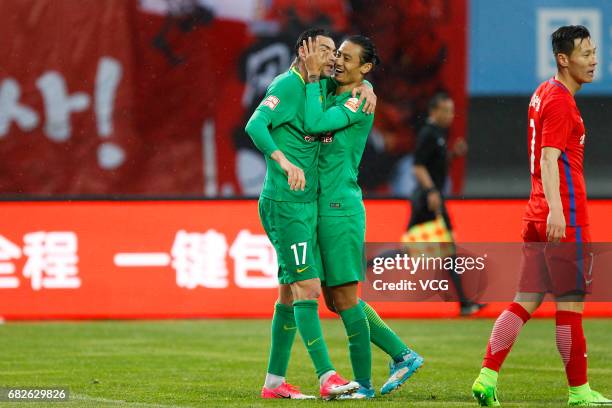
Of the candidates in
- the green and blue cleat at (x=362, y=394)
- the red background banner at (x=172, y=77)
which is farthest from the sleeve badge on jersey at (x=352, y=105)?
the red background banner at (x=172, y=77)

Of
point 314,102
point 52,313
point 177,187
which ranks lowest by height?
point 52,313

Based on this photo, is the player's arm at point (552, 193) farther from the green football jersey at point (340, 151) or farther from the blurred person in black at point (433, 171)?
the blurred person in black at point (433, 171)

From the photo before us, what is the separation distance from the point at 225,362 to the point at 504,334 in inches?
128

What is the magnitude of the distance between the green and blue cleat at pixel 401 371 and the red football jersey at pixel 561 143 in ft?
3.93

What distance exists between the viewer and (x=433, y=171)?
580 inches

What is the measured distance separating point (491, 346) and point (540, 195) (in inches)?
33.1

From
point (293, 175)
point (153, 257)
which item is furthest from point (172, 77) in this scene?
point (293, 175)

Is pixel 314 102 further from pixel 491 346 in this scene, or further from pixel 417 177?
pixel 417 177

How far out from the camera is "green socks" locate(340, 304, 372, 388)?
27.1 ft

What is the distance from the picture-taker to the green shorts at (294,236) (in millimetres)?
8102

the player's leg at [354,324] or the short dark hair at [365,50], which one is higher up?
the short dark hair at [365,50]

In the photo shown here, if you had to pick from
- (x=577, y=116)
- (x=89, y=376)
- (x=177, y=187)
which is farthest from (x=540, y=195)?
(x=177, y=187)

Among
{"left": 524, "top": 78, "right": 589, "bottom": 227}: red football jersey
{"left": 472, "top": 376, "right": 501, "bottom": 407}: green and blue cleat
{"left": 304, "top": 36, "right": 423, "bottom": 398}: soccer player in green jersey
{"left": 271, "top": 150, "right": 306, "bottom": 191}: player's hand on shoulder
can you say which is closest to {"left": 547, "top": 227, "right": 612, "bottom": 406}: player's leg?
{"left": 524, "top": 78, "right": 589, "bottom": 227}: red football jersey

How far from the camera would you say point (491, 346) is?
7730 millimetres
